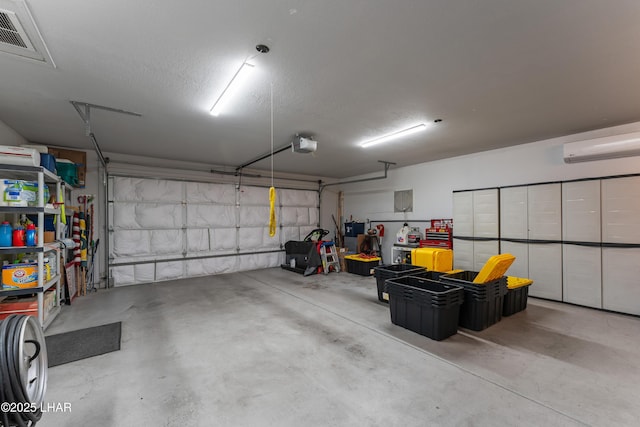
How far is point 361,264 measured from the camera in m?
6.89

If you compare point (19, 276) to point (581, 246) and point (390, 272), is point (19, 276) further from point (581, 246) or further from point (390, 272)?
point (581, 246)

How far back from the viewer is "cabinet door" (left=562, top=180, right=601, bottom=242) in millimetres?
4203

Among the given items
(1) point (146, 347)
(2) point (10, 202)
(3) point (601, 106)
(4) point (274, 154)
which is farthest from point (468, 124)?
(2) point (10, 202)

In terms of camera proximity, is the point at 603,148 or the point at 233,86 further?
the point at 603,148

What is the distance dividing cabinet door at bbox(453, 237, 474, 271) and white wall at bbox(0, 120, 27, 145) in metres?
8.05

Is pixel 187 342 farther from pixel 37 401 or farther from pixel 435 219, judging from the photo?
pixel 435 219

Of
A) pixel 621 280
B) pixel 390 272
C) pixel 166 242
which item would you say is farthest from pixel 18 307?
pixel 621 280

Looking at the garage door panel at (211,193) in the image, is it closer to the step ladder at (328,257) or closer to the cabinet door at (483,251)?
the step ladder at (328,257)

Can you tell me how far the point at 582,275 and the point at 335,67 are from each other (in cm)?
501

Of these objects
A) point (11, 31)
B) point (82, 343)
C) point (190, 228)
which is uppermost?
point (11, 31)

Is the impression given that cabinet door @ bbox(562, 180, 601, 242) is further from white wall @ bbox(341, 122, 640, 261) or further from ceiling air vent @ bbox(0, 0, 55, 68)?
ceiling air vent @ bbox(0, 0, 55, 68)

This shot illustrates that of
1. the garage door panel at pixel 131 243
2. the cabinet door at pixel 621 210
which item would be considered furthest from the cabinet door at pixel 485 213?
the garage door panel at pixel 131 243

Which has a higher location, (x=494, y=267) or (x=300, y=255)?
(x=494, y=267)

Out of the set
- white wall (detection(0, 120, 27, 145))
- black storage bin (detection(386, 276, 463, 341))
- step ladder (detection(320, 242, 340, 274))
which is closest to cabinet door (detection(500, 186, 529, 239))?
black storage bin (detection(386, 276, 463, 341))
